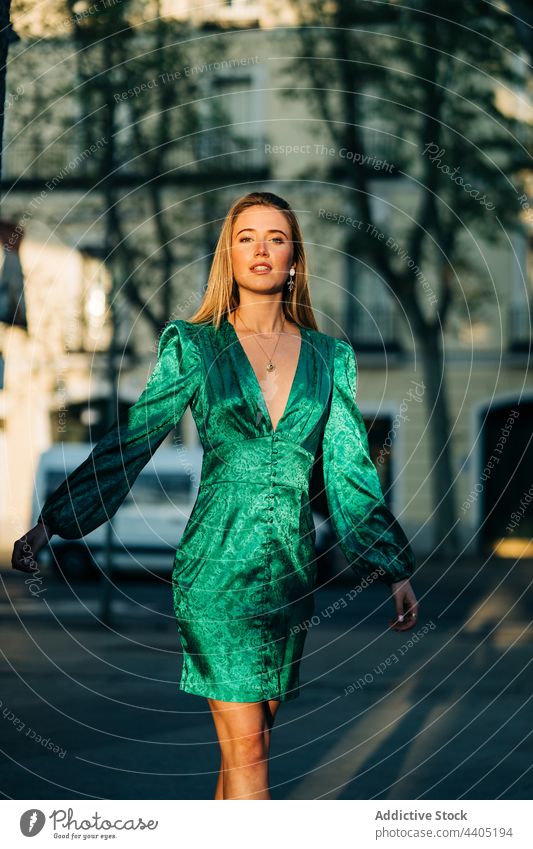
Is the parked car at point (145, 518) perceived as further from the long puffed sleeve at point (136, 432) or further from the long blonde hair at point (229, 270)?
the long puffed sleeve at point (136, 432)

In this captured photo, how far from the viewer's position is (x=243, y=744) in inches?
154

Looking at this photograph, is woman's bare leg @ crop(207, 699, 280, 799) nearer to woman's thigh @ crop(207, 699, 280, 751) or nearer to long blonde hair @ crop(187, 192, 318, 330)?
woman's thigh @ crop(207, 699, 280, 751)

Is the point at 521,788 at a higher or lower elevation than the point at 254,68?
lower

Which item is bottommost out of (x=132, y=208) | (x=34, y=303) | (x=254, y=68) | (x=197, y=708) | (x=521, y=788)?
(x=521, y=788)

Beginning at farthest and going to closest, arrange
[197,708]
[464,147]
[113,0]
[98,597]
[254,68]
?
[254,68], [464,147], [98,597], [113,0], [197,708]

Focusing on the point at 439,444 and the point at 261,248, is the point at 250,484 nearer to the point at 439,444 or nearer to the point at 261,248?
the point at 261,248

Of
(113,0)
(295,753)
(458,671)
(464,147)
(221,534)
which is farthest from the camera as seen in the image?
(464,147)

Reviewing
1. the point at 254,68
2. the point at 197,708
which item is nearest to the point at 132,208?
the point at 254,68

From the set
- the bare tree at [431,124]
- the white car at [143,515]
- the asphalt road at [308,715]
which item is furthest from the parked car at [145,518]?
the asphalt road at [308,715]

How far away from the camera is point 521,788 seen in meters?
6.32

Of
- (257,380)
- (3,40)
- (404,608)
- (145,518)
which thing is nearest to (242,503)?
(257,380)

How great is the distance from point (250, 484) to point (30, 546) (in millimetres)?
639

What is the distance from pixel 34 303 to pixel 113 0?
609cm
